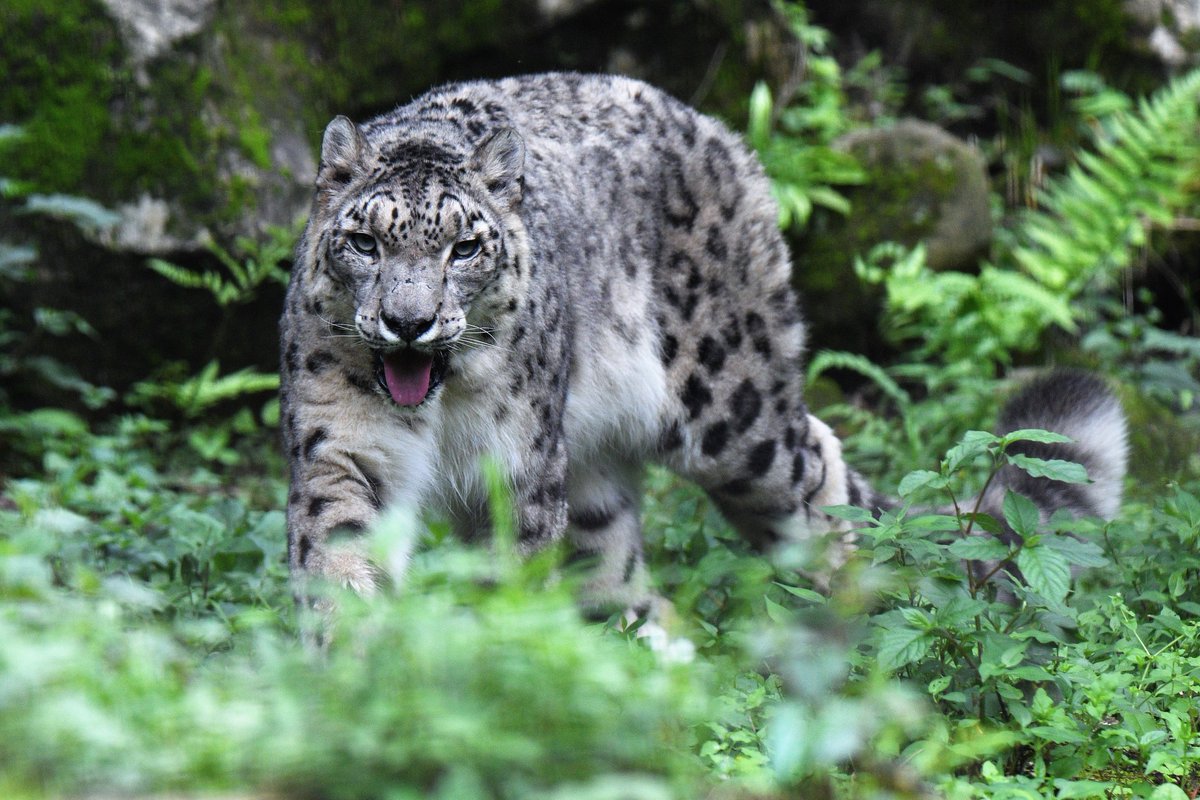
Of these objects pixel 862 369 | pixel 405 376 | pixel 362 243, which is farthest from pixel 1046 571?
pixel 862 369

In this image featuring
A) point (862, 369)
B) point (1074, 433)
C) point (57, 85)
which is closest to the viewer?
point (1074, 433)

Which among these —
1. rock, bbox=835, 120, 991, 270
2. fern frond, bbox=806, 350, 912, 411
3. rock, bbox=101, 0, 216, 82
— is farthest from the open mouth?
rock, bbox=835, 120, 991, 270

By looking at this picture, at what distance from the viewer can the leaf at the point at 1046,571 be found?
11.2 ft

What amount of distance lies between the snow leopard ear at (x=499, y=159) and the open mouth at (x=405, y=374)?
638 millimetres

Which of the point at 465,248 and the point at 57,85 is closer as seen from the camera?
the point at 465,248

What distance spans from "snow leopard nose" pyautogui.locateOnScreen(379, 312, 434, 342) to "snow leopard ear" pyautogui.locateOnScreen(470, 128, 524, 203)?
0.69 metres

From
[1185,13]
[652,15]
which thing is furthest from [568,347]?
[1185,13]

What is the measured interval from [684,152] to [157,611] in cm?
273

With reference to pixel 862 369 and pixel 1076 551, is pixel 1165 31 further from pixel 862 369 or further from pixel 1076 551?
pixel 1076 551

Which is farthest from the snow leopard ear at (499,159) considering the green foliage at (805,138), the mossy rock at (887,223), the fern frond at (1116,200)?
the fern frond at (1116,200)

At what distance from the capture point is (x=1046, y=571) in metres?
3.49

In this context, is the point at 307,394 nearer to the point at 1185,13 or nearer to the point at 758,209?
the point at 758,209

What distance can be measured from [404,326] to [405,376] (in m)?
0.26

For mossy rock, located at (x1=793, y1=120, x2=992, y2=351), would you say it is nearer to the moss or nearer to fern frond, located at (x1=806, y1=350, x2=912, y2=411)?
fern frond, located at (x1=806, y1=350, x2=912, y2=411)
